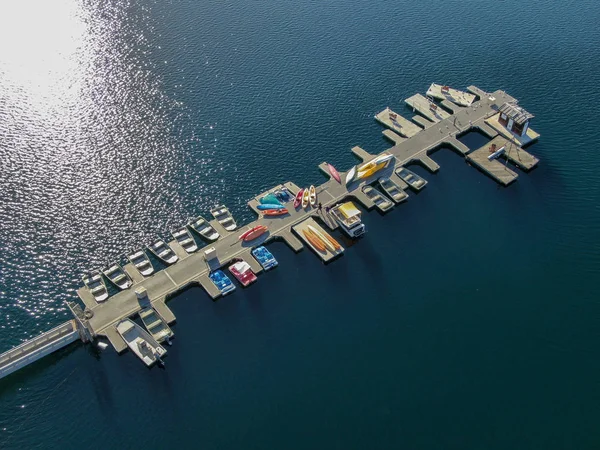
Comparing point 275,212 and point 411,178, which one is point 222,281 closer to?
point 275,212

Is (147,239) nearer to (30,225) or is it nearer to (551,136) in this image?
(30,225)

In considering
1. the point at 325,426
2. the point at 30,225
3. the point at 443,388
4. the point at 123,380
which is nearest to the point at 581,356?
the point at 443,388

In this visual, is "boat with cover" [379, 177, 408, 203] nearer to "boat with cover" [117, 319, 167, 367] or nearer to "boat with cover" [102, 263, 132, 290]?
"boat with cover" [102, 263, 132, 290]

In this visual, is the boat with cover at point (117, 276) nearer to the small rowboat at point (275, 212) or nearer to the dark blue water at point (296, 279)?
the dark blue water at point (296, 279)

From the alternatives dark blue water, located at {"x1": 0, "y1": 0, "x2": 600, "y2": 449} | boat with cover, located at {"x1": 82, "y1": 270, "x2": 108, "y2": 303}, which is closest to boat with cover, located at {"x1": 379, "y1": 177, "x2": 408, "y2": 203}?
dark blue water, located at {"x1": 0, "y1": 0, "x2": 600, "y2": 449}

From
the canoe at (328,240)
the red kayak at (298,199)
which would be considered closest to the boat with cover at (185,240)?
the red kayak at (298,199)

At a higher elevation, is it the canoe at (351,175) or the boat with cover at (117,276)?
the boat with cover at (117,276)
